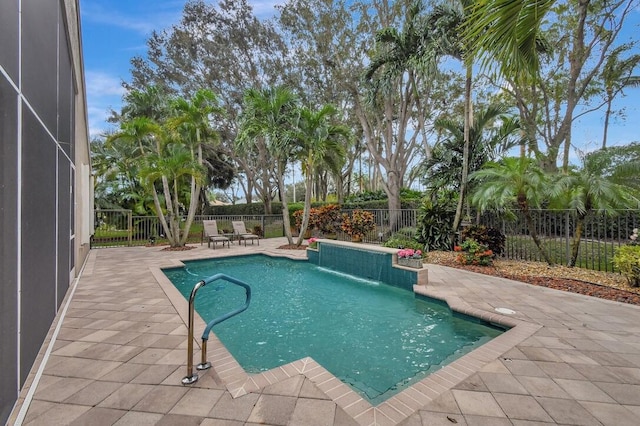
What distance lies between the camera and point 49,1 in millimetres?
3305

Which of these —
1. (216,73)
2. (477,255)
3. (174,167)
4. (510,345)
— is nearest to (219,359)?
(510,345)

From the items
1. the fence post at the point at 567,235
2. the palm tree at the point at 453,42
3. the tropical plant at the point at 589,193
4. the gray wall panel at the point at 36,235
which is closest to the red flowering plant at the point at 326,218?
the palm tree at the point at 453,42

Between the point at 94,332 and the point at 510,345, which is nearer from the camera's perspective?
the point at 510,345

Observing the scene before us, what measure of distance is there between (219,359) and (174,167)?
378 inches

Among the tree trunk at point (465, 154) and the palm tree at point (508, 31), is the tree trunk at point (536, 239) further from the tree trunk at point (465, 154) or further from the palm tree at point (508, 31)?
the palm tree at point (508, 31)

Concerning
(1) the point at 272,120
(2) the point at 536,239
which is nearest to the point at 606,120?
(2) the point at 536,239

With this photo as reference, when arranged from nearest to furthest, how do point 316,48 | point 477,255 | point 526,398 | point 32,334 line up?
point 526,398 → point 32,334 → point 477,255 → point 316,48

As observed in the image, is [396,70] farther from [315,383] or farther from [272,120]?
[315,383]

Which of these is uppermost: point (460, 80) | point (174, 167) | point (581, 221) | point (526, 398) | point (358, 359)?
point (460, 80)

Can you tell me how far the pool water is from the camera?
10.7ft

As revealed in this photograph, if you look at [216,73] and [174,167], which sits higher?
[216,73]

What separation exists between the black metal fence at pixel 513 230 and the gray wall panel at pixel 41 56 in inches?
356

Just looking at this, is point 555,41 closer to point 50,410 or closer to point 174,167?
point 174,167

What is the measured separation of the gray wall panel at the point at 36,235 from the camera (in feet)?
7.57
